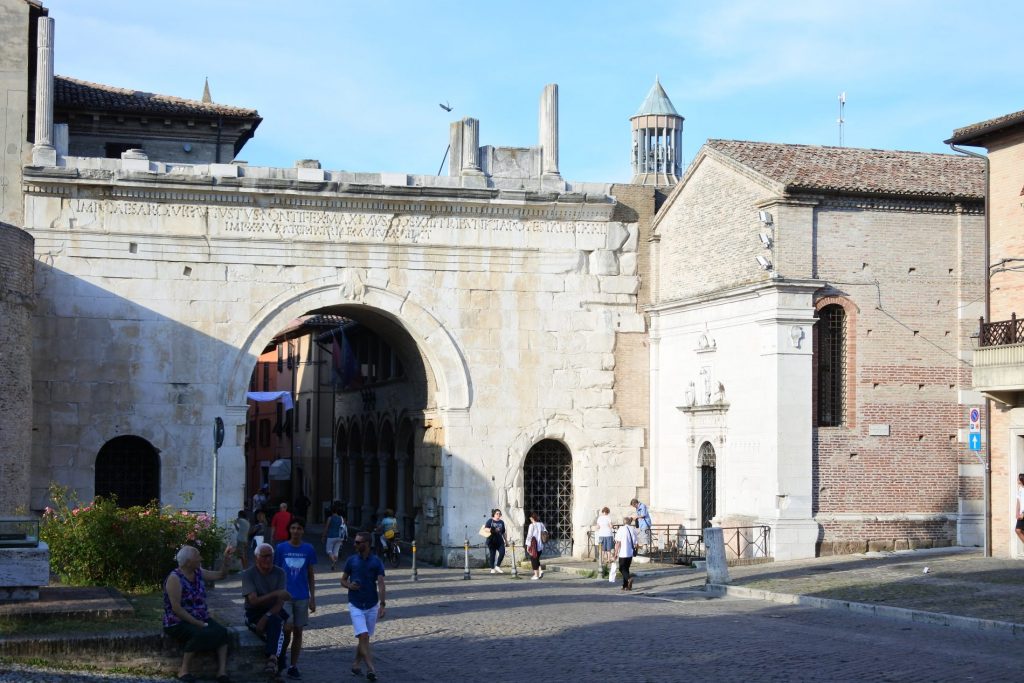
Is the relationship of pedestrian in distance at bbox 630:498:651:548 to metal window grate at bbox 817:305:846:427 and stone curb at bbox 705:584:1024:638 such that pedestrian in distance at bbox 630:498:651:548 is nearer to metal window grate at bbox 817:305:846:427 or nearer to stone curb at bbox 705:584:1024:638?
metal window grate at bbox 817:305:846:427

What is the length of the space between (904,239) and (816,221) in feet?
6.09

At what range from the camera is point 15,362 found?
76.2 ft

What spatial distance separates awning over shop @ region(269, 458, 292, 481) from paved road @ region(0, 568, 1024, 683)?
31.1 m

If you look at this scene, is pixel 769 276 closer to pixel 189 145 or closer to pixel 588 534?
pixel 588 534

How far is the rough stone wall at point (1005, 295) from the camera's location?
77.3ft

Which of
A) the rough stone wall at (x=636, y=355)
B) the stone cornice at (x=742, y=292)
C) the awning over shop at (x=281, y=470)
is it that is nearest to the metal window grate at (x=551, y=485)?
the rough stone wall at (x=636, y=355)

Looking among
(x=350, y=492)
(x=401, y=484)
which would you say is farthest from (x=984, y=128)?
(x=350, y=492)

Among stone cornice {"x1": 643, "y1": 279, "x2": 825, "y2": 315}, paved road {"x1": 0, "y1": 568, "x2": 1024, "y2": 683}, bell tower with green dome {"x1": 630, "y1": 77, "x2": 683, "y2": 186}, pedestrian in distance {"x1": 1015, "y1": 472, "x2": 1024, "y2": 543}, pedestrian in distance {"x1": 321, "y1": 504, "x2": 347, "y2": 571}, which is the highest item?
bell tower with green dome {"x1": 630, "y1": 77, "x2": 683, "y2": 186}

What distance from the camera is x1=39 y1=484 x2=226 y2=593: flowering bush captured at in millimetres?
17797

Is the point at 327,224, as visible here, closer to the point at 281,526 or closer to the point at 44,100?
the point at 44,100

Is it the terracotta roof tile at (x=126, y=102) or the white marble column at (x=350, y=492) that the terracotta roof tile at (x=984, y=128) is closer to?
the terracotta roof tile at (x=126, y=102)

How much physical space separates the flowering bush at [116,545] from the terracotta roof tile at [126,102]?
16.3m

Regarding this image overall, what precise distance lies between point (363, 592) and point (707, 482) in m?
14.8

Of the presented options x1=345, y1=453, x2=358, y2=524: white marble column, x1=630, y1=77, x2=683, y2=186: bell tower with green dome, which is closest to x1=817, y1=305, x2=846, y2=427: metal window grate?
x1=345, y1=453, x2=358, y2=524: white marble column
